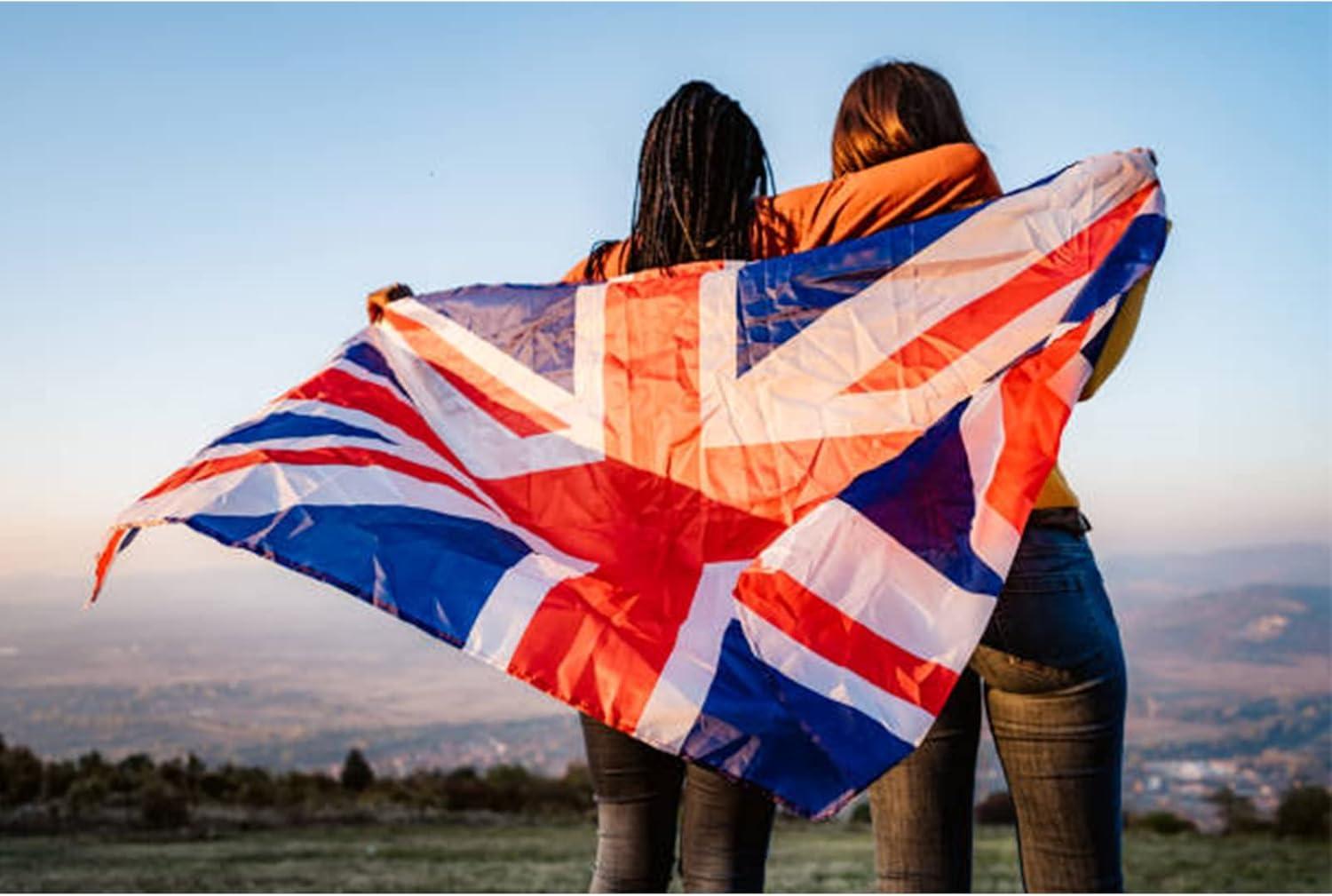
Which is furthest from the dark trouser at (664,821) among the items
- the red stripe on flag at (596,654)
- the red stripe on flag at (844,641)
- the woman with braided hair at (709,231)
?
the red stripe on flag at (844,641)

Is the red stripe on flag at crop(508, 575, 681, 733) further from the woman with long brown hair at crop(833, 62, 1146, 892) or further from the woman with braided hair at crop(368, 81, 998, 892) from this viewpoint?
the woman with long brown hair at crop(833, 62, 1146, 892)


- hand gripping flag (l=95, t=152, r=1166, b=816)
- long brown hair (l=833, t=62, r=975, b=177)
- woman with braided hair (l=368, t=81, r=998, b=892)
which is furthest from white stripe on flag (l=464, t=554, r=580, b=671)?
long brown hair (l=833, t=62, r=975, b=177)

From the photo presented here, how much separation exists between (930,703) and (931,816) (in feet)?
0.89

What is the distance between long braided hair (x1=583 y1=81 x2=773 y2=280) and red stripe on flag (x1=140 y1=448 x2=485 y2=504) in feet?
1.97

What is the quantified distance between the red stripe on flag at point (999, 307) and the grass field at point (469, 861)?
3.75 metres

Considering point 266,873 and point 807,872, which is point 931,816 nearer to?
point 807,872

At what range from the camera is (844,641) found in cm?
204

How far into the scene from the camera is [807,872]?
19.8ft

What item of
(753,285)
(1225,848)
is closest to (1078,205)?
(753,285)

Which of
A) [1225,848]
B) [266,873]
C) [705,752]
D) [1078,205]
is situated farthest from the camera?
[1225,848]

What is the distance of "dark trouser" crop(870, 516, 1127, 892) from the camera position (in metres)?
2.03

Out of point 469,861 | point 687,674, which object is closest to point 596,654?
point 687,674

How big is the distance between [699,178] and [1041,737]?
1137 mm

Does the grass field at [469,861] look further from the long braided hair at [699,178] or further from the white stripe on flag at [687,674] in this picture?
the long braided hair at [699,178]
